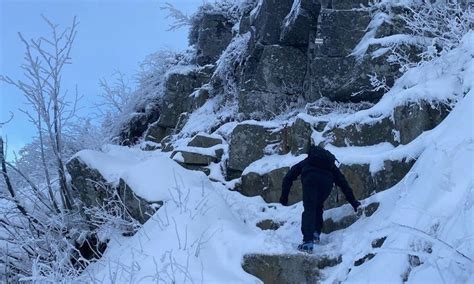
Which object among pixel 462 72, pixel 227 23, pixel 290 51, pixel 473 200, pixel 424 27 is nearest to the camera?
pixel 473 200

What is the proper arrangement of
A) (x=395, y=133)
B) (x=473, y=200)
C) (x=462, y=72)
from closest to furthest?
1. (x=473, y=200)
2. (x=462, y=72)
3. (x=395, y=133)

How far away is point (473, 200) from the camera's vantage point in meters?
3.45

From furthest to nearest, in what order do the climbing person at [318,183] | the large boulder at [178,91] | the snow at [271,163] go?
the large boulder at [178,91], the snow at [271,163], the climbing person at [318,183]

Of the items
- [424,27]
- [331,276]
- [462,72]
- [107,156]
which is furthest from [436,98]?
[107,156]

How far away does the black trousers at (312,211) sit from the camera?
6.49 meters

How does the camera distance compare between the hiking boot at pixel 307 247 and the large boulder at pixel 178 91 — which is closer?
the hiking boot at pixel 307 247

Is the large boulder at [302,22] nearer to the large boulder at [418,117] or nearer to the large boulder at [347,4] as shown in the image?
the large boulder at [347,4]

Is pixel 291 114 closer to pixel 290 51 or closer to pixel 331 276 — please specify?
pixel 290 51

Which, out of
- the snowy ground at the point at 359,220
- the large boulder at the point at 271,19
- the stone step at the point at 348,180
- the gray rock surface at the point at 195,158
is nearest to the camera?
the snowy ground at the point at 359,220

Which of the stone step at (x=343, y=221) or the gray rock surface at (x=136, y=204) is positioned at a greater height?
the gray rock surface at (x=136, y=204)

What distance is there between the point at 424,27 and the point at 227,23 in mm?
7648

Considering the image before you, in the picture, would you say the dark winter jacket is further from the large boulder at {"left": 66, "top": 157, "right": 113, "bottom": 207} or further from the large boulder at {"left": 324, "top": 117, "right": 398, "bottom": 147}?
the large boulder at {"left": 66, "top": 157, "right": 113, "bottom": 207}

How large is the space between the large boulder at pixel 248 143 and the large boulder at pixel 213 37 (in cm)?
573

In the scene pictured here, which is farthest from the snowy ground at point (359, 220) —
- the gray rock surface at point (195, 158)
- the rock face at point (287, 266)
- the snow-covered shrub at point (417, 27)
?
the gray rock surface at point (195, 158)
